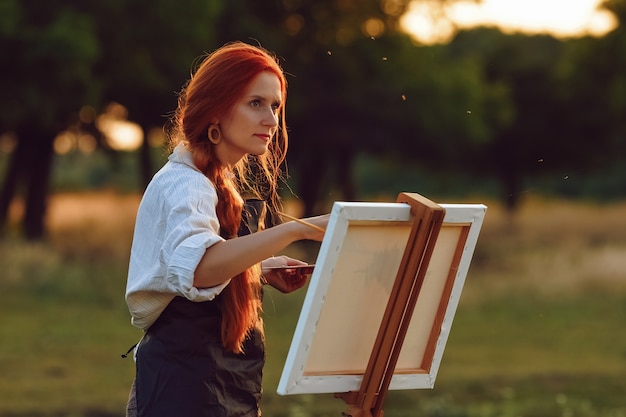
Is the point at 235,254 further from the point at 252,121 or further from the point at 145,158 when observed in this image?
the point at 145,158

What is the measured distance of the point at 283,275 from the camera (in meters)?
3.02

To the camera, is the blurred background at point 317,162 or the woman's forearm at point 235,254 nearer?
the woman's forearm at point 235,254

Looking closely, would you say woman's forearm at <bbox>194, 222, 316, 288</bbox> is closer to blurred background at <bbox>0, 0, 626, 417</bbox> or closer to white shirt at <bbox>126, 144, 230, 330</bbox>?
white shirt at <bbox>126, 144, 230, 330</bbox>

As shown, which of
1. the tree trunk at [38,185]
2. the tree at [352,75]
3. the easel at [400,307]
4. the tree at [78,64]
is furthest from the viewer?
the tree at [352,75]

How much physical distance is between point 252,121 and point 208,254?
358 millimetres

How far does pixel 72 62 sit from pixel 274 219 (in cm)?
1530

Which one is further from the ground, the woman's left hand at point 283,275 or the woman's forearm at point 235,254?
the woman's forearm at point 235,254

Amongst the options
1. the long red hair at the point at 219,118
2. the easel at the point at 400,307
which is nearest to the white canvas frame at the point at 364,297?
the easel at the point at 400,307

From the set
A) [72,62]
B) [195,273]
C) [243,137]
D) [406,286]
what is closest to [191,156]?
[243,137]

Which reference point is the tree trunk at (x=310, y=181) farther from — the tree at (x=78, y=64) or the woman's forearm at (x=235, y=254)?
the woman's forearm at (x=235, y=254)

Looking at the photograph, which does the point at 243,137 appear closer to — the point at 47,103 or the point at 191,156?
the point at 191,156

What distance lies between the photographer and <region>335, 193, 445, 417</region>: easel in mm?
2654

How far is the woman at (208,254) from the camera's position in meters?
2.52

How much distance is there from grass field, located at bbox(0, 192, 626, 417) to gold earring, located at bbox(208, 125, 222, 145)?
3.77 meters
